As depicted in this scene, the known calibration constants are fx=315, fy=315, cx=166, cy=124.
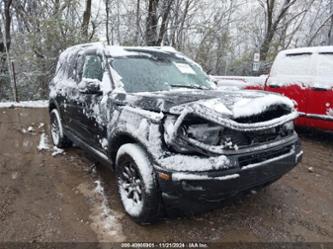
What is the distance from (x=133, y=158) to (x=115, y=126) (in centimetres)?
55

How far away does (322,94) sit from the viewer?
234 inches

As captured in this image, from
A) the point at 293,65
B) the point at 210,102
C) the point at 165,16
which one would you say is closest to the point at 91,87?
the point at 210,102

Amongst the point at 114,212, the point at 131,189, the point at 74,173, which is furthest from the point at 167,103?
the point at 74,173

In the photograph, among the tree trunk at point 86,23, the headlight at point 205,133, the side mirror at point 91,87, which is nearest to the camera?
the headlight at point 205,133

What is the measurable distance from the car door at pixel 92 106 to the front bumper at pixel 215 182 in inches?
55.4

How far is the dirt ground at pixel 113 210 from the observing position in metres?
3.16

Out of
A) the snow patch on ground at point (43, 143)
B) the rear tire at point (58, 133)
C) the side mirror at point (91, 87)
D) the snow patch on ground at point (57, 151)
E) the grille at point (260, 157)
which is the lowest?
the snow patch on ground at point (43, 143)

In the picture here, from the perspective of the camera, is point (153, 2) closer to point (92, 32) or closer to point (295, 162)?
point (92, 32)

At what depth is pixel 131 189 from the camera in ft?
11.1

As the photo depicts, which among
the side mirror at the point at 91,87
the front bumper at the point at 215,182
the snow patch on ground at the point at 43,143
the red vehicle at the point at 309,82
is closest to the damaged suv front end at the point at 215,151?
the front bumper at the point at 215,182

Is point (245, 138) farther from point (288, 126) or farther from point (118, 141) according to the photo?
point (118, 141)

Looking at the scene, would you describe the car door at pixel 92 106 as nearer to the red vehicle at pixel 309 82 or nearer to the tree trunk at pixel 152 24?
the red vehicle at pixel 309 82

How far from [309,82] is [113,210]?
4648mm

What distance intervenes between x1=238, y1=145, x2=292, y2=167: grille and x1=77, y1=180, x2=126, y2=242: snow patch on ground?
138cm
